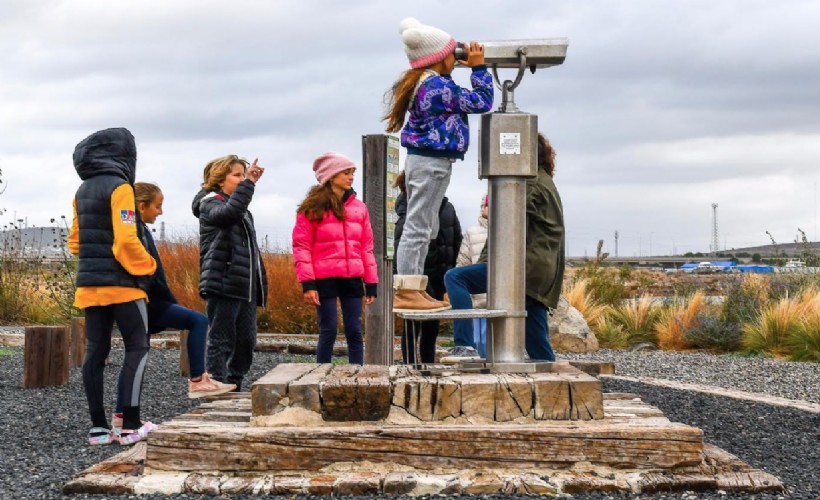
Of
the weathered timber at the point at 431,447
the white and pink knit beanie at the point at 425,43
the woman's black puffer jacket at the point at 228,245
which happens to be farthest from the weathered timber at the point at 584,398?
the woman's black puffer jacket at the point at 228,245

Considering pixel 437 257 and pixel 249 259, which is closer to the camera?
pixel 249 259

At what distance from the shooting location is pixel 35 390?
333 inches

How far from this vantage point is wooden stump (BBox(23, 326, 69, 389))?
8578 millimetres

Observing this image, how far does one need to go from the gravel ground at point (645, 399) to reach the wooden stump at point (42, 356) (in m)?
0.15

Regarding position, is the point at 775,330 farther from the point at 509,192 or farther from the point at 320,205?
the point at 509,192

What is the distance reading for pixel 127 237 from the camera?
219 inches

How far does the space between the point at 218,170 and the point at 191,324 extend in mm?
1130

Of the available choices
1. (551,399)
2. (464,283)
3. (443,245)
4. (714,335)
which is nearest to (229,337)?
(464,283)

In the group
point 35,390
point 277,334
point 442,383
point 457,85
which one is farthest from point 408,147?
point 277,334

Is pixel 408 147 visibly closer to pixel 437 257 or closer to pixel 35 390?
pixel 437 257

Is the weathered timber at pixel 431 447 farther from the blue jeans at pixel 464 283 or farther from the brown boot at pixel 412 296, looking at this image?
the blue jeans at pixel 464 283

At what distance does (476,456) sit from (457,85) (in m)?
1.84

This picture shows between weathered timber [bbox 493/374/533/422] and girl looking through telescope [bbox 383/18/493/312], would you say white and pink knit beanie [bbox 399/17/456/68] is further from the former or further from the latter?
weathered timber [bbox 493/374/533/422]

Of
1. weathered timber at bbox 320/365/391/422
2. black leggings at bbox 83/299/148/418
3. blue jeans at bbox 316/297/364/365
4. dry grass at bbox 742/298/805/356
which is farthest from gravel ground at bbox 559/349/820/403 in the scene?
black leggings at bbox 83/299/148/418
